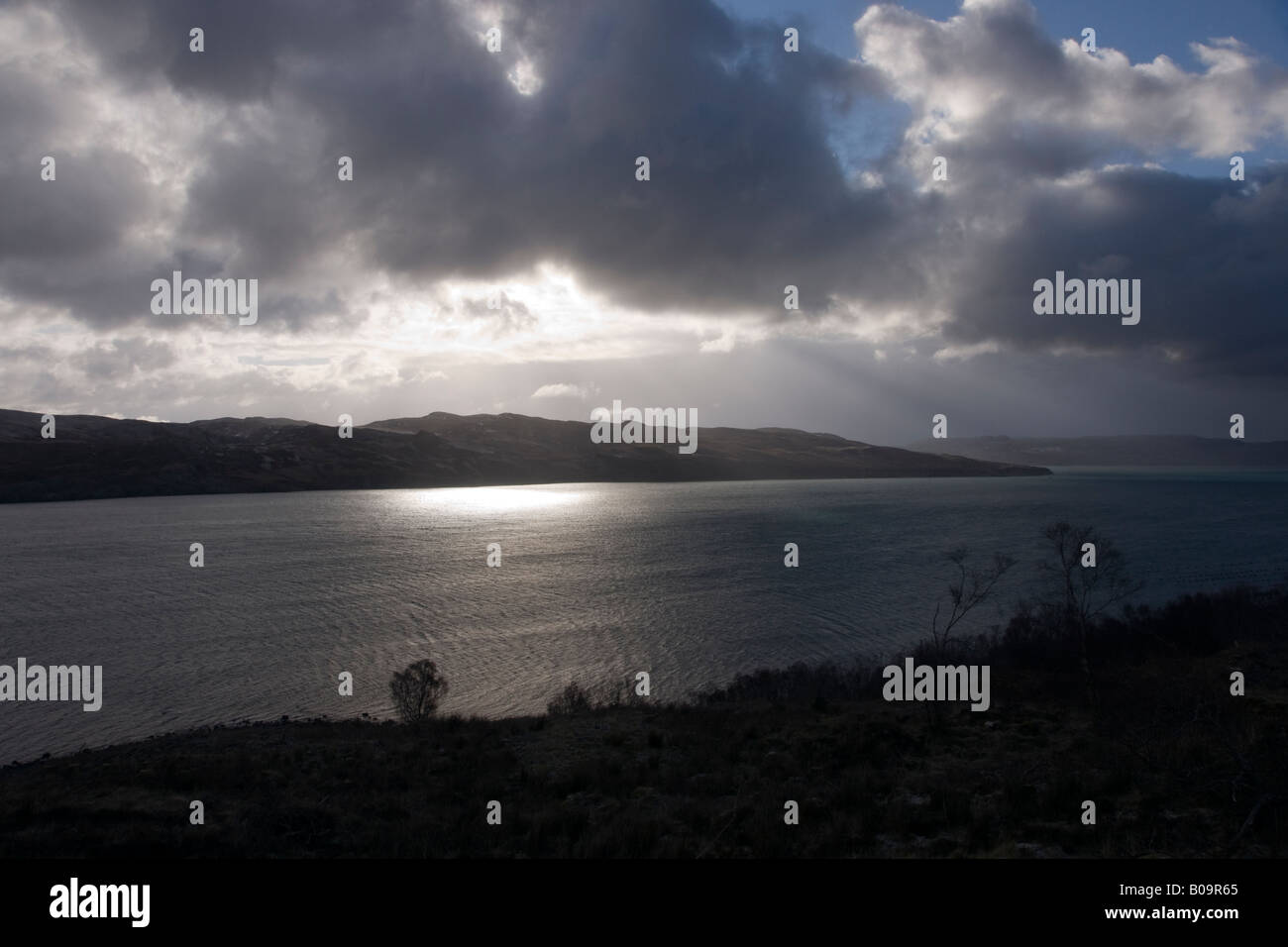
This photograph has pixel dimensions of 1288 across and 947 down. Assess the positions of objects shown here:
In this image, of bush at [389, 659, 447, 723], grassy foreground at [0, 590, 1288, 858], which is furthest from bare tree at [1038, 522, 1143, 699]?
bush at [389, 659, 447, 723]

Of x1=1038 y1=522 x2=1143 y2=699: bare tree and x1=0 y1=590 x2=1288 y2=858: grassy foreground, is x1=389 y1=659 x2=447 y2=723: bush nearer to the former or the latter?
x1=0 y1=590 x2=1288 y2=858: grassy foreground

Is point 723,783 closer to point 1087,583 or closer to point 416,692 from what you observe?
point 416,692

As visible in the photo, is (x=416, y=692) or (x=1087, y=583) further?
(x=1087, y=583)

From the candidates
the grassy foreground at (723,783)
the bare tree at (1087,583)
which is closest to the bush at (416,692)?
the grassy foreground at (723,783)

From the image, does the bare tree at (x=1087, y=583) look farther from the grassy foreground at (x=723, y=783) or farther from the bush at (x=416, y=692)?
the bush at (x=416, y=692)

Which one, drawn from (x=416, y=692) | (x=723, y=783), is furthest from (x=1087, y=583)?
(x=416, y=692)

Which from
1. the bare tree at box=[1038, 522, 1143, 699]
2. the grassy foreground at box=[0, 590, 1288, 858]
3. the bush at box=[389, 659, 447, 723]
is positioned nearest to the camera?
the grassy foreground at box=[0, 590, 1288, 858]

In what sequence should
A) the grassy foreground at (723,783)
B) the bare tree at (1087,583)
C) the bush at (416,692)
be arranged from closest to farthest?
the grassy foreground at (723,783)
the bush at (416,692)
the bare tree at (1087,583)

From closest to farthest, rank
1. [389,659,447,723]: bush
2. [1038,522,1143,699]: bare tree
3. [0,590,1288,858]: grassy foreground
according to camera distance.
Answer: [0,590,1288,858]: grassy foreground, [389,659,447,723]: bush, [1038,522,1143,699]: bare tree
